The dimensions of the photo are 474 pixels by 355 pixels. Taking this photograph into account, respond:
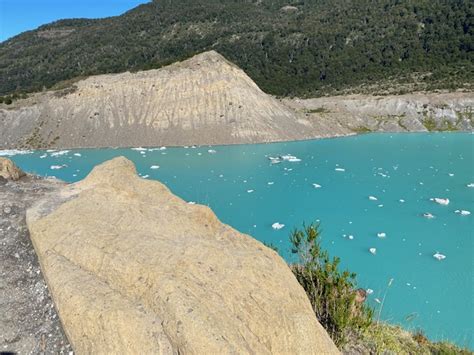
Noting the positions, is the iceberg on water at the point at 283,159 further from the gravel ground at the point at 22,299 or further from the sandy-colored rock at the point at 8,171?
the gravel ground at the point at 22,299

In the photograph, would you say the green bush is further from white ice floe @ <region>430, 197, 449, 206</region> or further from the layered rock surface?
the layered rock surface

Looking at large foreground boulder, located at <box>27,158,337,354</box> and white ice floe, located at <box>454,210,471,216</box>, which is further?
white ice floe, located at <box>454,210,471,216</box>

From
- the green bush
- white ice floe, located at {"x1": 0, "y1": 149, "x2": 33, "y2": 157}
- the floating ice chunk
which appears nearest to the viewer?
the green bush

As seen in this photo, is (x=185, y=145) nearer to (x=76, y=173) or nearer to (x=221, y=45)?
(x=76, y=173)

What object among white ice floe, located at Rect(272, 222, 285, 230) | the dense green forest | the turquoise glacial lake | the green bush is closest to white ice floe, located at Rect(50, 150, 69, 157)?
the turquoise glacial lake

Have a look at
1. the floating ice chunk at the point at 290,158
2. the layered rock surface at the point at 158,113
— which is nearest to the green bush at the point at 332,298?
the floating ice chunk at the point at 290,158

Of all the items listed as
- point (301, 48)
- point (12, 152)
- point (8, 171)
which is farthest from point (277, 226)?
point (301, 48)

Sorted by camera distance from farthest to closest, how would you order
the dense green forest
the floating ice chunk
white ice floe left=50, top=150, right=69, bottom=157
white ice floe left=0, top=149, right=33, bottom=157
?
the dense green forest → white ice floe left=0, top=149, right=33, bottom=157 → white ice floe left=50, top=150, right=69, bottom=157 → the floating ice chunk
